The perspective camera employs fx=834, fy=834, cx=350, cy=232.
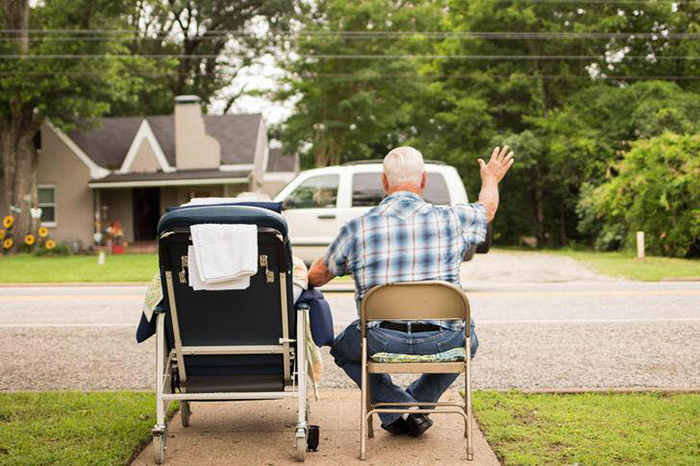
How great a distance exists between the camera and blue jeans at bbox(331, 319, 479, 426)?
449cm

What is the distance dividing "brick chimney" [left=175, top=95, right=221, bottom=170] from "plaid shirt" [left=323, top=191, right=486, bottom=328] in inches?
1209

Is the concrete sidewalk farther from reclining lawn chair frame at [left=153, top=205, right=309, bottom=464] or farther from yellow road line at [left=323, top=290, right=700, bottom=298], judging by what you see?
yellow road line at [left=323, top=290, right=700, bottom=298]

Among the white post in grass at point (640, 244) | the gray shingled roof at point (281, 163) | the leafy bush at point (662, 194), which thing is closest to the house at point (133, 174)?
the gray shingled roof at point (281, 163)

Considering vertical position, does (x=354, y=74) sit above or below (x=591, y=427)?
above

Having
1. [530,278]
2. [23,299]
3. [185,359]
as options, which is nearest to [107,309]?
[23,299]

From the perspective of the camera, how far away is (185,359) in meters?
4.61

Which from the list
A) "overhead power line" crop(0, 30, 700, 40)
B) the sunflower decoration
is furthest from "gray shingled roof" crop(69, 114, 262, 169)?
the sunflower decoration

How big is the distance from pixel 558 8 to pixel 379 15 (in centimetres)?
793

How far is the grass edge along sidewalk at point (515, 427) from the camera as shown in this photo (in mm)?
4410

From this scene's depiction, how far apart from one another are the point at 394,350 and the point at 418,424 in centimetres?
62

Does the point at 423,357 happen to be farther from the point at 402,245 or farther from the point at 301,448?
the point at 301,448

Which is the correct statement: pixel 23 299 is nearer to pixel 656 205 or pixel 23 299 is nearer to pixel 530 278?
pixel 530 278

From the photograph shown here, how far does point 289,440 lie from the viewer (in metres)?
4.88

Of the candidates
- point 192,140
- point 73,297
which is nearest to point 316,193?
point 73,297
